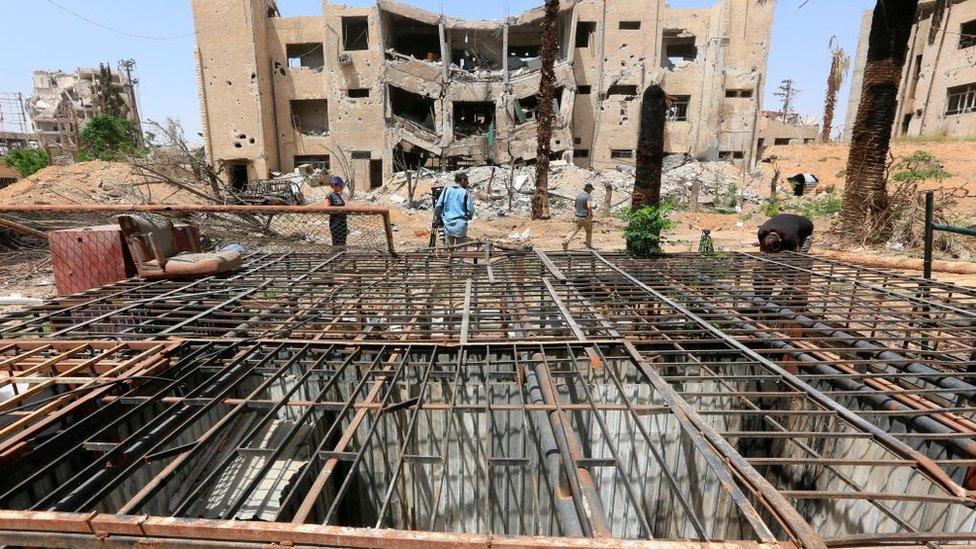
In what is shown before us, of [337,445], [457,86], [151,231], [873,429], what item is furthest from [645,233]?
[457,86]

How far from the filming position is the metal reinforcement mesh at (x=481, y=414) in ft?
5.14

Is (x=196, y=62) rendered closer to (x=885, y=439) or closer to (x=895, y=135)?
(x=885, y=439)

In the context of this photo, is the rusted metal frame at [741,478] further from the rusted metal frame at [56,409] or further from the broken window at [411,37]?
the broken window at [411,37]

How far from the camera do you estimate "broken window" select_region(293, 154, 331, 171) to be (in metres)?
23.7

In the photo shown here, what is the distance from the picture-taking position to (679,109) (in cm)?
2427

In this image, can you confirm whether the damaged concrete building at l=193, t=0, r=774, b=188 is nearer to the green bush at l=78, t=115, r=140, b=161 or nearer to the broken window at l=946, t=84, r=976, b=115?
the green bush at l=78, t=115, r=140, b=161

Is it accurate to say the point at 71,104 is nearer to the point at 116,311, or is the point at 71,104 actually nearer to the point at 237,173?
the point at 237,173

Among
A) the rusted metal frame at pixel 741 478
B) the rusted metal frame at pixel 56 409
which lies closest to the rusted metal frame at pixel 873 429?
the rusted metal frame at pixel 741 478

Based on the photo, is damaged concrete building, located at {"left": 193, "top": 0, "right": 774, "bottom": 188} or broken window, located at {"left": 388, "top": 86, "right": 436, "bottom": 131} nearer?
damaged concrete building, located at {"left": 193, "top": 0, "right": 774, "bottom": 188}

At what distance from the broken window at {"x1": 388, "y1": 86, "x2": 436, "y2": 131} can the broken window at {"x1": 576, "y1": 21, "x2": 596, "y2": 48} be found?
8.80 m

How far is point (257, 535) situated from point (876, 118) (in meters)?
10.8

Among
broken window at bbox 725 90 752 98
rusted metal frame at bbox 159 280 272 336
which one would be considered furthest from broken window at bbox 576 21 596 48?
rusted metal frame at bbox 159 280 272 336

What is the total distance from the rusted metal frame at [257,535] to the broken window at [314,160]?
24.4 m

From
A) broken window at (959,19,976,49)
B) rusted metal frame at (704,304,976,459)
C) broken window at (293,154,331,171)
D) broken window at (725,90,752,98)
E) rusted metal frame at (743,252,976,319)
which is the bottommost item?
rusted metal frame at (704,304,976,459)
